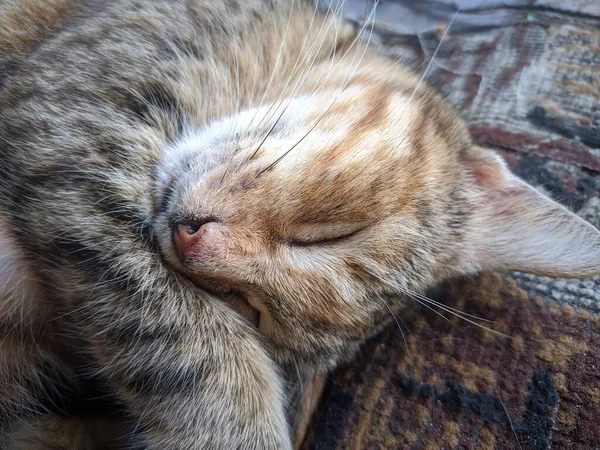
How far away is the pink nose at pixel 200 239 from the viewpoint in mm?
1021

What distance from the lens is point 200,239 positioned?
1.03 metres

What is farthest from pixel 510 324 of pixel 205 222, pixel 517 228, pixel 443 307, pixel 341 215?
pixel 205 222

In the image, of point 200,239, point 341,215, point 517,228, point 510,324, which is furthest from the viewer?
point 517,228

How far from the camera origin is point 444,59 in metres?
2.05

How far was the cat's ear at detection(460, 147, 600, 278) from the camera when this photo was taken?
4.28 feet

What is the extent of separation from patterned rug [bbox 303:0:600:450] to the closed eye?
14.9 inches

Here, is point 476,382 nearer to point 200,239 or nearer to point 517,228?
point 517,228

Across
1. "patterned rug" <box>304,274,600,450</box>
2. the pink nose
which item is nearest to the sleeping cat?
the pink nose

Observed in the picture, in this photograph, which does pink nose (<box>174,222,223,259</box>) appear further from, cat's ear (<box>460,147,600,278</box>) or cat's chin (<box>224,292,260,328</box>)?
cat's ear (<box>460,147,600,278</box>)

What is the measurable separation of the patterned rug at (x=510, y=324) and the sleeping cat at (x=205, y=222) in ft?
0.35

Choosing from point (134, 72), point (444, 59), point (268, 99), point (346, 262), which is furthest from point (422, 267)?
point (444, 59)

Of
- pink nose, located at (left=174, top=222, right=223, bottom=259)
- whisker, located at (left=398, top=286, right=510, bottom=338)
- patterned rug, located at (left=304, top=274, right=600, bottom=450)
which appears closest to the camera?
pink nose, located at (left=174, top=222, right=223, bottom=259)

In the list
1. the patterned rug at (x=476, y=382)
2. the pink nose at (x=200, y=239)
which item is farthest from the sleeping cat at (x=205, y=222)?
the patterned rug at (x=476, y=382)

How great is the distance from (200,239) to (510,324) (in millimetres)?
879
